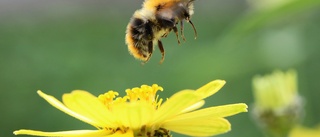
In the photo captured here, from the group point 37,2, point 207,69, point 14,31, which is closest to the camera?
point 207,69

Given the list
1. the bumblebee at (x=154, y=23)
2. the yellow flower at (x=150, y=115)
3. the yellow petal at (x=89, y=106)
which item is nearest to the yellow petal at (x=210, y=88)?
the yellow flower at (x=150, y=115)

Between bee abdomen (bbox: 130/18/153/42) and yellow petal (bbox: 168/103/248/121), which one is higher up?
bee abdomen (bbox: 130/18/153/42)

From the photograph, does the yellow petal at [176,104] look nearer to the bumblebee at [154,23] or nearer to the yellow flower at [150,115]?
the yellow flower at [150,115]

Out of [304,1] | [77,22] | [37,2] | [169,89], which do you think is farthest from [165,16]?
[37,2]

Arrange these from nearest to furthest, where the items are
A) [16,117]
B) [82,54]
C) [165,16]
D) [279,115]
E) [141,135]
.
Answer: [141,135] → [165,16] → [279,115] → [16,117] → [82,54]

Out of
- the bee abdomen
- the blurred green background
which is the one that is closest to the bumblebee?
the bee abdomen

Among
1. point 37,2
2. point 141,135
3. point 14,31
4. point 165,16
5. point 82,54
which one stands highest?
point 37,2

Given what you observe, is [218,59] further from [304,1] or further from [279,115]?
[304,1]

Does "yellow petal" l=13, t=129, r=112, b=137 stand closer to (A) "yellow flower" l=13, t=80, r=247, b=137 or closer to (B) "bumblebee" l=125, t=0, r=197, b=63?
(A) "yellow flower" l=13, t=80, r=247, b=137
